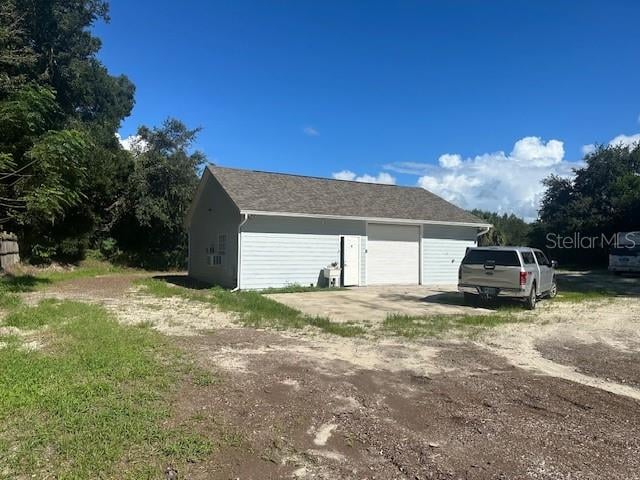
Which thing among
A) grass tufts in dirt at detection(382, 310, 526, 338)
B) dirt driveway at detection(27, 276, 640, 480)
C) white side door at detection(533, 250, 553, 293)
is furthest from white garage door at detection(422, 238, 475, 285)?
dirt driveway at detection(27, 276, 640, 480)

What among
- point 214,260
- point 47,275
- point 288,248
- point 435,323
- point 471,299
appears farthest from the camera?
point 47,275

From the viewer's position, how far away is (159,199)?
2586 cm

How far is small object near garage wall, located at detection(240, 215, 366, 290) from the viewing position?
51.6 ft

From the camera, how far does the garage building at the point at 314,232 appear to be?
1608cm

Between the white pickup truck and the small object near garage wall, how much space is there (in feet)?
20.0

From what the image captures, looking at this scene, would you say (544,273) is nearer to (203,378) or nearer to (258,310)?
(258,310)

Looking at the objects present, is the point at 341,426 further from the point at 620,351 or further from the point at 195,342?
the point at 620,351

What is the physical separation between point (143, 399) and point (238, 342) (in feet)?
9.92

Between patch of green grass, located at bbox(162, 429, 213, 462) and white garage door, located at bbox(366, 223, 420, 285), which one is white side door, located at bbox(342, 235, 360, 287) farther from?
patch of green grass, located at bbox(162, 429, 213, 462)

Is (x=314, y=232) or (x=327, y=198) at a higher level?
(x=327, y=198)

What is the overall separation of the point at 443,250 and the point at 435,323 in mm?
10986

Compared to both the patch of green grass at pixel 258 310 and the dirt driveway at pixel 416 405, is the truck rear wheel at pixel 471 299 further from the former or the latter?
the patch of green grass at pixel 258 310

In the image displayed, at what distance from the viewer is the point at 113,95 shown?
33.8 meters

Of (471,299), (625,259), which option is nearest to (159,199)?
(471,299)
